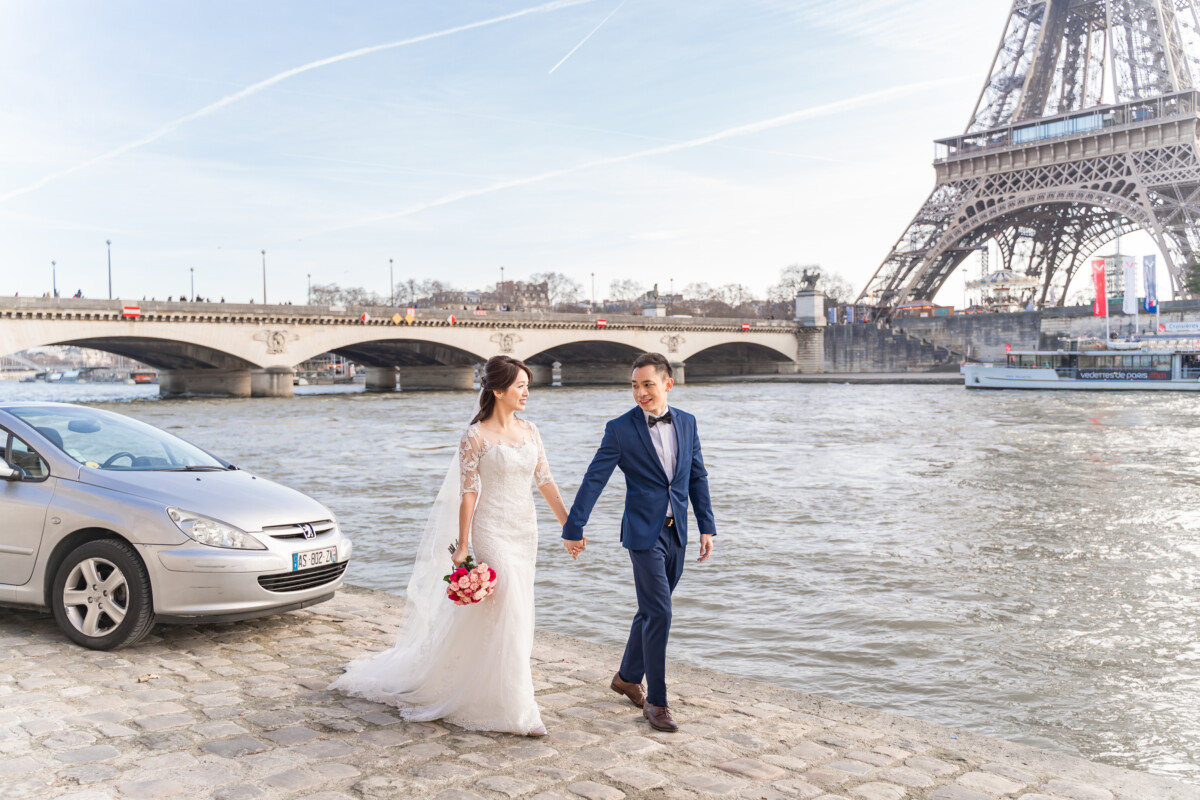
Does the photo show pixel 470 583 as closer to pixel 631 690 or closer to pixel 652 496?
pixel 652 496

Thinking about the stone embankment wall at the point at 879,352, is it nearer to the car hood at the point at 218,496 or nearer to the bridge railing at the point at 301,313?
the bridge railing at the point at 301,313

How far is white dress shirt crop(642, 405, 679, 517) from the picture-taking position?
4383mm

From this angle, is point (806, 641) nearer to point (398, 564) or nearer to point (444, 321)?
point (398, 564)

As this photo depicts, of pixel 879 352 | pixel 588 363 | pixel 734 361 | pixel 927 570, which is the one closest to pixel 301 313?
pixel 588 363

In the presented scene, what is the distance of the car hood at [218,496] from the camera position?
5.25 metres

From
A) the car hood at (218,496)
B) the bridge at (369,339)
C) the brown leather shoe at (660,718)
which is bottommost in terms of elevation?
the brown leather shoe at (660,718)

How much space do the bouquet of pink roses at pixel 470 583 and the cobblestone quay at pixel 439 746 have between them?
0.60m

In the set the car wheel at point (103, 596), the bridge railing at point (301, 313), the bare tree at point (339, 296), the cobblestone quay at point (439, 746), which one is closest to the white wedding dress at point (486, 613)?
the cobblestone quay at point (439, 746)

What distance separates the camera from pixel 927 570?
9.25 meters

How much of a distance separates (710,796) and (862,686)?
8.95 feet

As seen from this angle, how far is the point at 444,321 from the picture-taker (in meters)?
56.1

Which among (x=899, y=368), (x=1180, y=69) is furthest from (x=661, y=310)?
(x=1180, y=69)

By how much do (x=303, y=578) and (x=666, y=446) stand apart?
7.71 ft

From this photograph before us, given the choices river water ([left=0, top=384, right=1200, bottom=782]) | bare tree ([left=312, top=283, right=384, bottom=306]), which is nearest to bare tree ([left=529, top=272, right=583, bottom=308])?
bare tree ([left=312, top=283, right=384, bottom=306])
